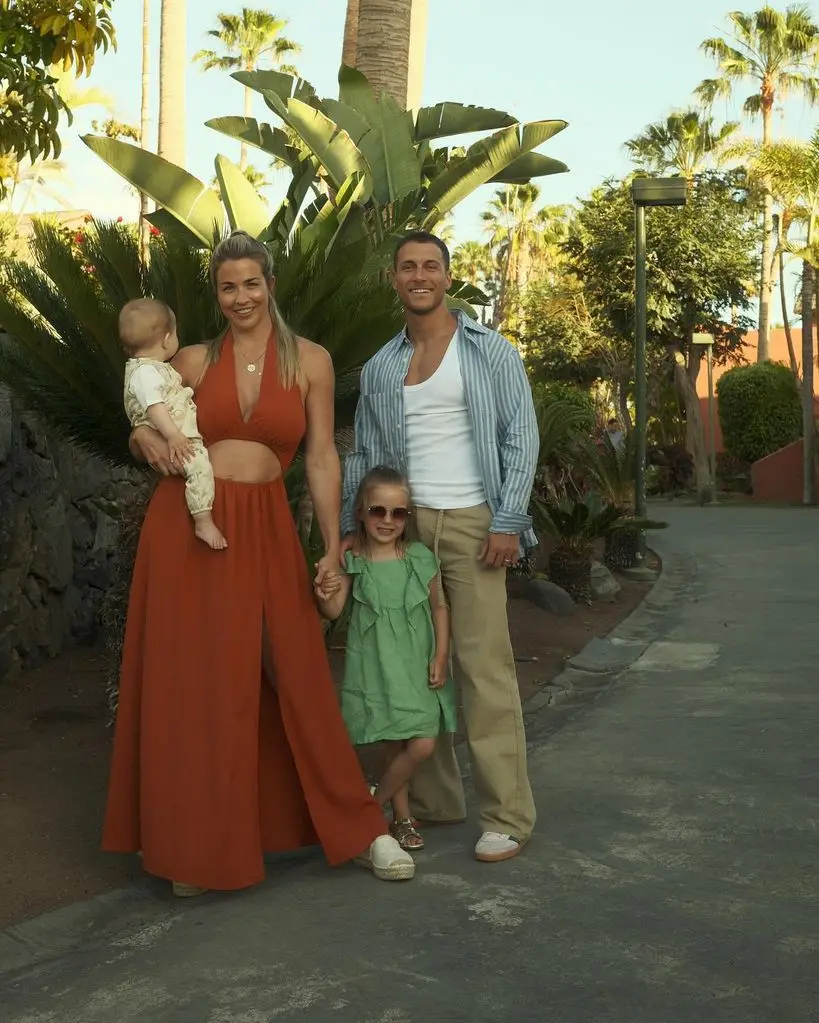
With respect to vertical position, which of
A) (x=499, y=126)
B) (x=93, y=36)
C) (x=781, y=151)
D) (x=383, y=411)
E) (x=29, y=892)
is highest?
(x=781, y=151)

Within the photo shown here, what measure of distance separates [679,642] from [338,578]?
249 inches

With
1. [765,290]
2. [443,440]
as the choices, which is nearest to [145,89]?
[443,440]

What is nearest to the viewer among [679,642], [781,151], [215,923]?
[215,923]

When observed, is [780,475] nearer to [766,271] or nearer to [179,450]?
[766,271]

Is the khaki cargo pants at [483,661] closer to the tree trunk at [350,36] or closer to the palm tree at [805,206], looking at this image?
the tree trunk at [350,36]

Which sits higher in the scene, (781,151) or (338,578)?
(781,151)

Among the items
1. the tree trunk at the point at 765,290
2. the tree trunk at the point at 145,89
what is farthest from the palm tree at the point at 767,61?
the tree trunk at the point at 145,89

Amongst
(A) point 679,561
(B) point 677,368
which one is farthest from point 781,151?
(A) point 679,561

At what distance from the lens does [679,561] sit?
1697 cm

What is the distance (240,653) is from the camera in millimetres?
4645

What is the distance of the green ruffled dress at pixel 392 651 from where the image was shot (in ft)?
16.4

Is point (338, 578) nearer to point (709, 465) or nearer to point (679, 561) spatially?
point (679, 561)

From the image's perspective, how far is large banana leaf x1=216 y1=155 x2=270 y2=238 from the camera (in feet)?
29.7

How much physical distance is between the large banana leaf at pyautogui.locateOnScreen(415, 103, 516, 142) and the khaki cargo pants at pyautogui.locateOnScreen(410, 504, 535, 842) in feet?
21.0
